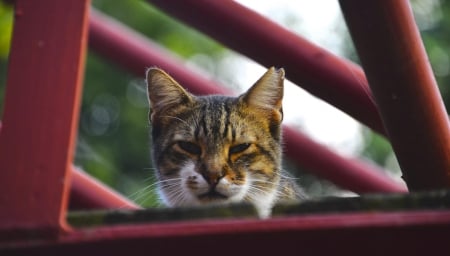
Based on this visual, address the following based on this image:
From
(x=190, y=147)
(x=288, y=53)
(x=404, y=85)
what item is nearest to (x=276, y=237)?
(x=404, y=85)

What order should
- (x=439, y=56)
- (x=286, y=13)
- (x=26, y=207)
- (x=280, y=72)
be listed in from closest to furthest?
(x=26, y=207) < (x=280, y=72) < (x=439, y=56) < (x=286, y=13)

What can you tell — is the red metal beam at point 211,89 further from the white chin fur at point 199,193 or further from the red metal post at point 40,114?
the red metal post at point 40,114

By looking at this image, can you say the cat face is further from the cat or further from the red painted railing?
the red painted railing

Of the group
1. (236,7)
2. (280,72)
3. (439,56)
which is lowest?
(439,56)

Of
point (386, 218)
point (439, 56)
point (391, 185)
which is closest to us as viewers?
point (386, 218)

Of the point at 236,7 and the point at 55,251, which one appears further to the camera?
the point at 236,7

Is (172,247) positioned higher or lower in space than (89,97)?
higher

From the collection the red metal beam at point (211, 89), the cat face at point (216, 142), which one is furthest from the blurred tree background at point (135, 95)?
the cat face at point (216, 142)

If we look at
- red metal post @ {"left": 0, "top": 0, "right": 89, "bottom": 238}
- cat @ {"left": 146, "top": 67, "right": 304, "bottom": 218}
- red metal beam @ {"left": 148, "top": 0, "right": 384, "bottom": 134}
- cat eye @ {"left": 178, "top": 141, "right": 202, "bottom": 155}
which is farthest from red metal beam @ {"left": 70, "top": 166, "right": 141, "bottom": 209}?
red metal post @ {"left": 0, "top": 0, "right": 89, "bottom": 238}

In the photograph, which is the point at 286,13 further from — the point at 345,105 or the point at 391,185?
the point at 345,105

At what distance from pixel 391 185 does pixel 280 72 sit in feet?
3.60

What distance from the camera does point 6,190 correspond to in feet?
6.49

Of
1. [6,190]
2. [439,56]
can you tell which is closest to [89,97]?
[439,56]

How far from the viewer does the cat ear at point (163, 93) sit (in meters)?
3.98
